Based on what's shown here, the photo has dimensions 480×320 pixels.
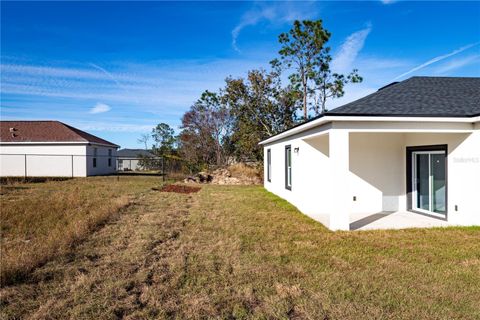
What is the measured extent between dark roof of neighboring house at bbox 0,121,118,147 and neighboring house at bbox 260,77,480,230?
2062 centimetres

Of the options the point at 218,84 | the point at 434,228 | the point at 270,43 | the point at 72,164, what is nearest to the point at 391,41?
the point at 270,43

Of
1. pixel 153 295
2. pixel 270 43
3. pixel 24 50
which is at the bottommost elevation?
pixel 153 295

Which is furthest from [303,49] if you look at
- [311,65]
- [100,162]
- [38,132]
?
[38,132]

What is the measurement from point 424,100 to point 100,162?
25.2m

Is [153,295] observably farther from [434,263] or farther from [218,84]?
[218,84]

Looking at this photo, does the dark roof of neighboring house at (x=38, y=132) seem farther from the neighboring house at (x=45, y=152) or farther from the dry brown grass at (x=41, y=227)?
the dry brown grass at (x=41, y=227)

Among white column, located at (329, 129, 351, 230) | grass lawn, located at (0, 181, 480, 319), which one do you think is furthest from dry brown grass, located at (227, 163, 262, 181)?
white column, located at (329, 129, 351, 230)

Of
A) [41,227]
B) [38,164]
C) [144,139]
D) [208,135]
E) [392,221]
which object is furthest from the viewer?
[144,139]

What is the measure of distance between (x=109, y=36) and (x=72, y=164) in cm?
1230

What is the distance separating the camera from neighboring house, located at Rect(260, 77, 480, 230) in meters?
6.58

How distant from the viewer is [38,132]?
2469 centimetres

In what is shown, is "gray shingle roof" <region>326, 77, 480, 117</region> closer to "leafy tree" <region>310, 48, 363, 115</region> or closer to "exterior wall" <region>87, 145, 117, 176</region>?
"leafy tree" <region>310, 48, 363, 115</region>

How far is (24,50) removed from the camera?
1316 cm

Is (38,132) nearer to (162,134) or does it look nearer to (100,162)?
(100,162)
